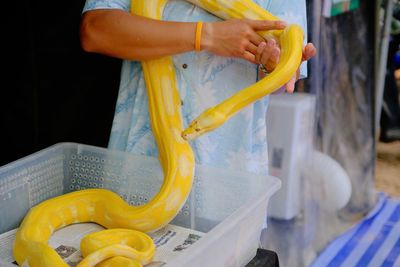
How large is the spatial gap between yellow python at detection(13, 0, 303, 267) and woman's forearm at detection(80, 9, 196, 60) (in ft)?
0.15

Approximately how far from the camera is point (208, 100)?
1.18 metres

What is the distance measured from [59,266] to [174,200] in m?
0.27

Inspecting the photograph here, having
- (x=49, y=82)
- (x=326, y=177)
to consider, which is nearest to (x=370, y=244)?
(x=326, y=177)

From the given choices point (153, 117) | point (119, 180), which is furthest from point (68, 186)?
point (153, 117)

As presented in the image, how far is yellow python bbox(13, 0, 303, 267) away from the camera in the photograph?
3.00 feet

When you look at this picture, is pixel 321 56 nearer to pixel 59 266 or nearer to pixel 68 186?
pixel 68 186

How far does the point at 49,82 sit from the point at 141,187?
2.56 feet

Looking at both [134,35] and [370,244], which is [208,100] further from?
[370,244]

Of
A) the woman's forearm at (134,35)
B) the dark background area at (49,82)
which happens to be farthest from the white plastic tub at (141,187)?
the dark background area at (49,82)

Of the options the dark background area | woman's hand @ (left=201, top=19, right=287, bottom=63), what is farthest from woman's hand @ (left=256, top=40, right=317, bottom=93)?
the dark background area

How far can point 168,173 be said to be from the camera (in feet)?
3.38

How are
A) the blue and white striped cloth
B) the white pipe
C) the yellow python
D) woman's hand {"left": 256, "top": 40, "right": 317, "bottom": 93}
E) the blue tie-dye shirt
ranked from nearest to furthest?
1. the yellow python
2. woman's hand {"left": 256, "top": 40, "right": 317, "bottom": 93}
3. the blue tie-dye shirt
4. the blue and white striped cloth
5. the white pipe

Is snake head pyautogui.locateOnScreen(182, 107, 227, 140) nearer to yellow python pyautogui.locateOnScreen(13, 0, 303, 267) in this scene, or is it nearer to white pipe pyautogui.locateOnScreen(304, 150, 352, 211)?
yellow python pyautogui.locateOnScreen(13, 0, 303, 267)

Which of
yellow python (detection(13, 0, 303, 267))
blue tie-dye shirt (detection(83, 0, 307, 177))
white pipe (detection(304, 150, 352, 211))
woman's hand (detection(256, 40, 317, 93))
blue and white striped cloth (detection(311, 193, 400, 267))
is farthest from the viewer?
white pipe (detection(304, 150, 352, 211))
